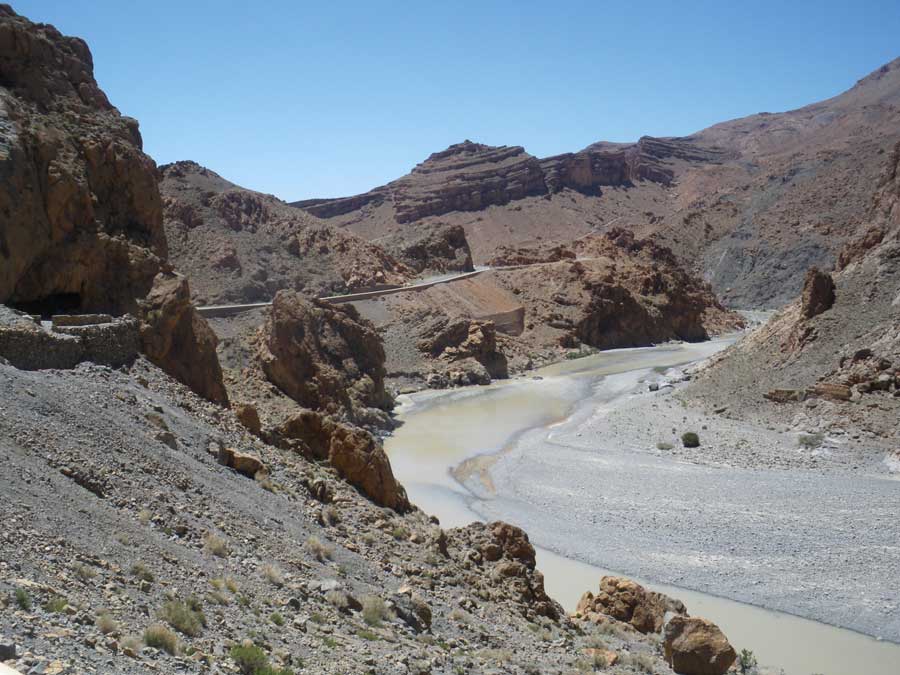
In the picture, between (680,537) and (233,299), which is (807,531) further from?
(233,299)

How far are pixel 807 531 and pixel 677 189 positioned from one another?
441 ft

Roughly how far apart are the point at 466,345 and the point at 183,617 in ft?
132

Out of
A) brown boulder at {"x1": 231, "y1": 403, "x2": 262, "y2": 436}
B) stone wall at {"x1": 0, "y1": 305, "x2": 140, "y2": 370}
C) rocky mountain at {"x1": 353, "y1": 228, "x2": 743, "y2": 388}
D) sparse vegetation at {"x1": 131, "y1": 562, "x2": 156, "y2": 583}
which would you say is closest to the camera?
sparse vegetation at {"x1": 131, "y1": 562, "x2": 156, "y2": 583}

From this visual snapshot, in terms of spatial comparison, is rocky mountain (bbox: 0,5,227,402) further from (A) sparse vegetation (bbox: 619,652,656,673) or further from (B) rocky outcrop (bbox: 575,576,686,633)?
(A) sparse vegetation (bbox: 619,652,656,673)

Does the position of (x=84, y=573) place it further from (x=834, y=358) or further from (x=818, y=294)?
(x=818, y=294)

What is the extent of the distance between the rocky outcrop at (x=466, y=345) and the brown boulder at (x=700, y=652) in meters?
34.2

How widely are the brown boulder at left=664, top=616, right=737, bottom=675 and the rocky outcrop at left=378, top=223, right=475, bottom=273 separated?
56601 mm

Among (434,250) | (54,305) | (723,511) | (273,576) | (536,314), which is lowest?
(723,511)

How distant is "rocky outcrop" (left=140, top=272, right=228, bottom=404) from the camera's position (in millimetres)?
17781

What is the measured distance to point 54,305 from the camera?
18172 millimetres

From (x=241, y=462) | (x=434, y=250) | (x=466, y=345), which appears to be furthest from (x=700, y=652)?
(x=434, y=250)

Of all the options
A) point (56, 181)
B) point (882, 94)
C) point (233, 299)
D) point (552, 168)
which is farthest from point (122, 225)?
point (882, 94)

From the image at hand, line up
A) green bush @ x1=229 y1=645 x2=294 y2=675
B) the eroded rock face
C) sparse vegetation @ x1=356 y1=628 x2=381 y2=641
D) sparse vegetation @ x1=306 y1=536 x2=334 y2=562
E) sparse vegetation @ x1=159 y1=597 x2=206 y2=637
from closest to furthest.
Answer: green bush @ x1=229 y1=645 x2=294 y2=675 < sparse vegetation @ x1=159 y1=597 x2=206 y2=637 < sparse vegetation @ x1=356 y1=628 x2=381 y2=641 < sparse vegetation @ x1=306 y1=536 x2=334 y2=562 < the eroded rock face

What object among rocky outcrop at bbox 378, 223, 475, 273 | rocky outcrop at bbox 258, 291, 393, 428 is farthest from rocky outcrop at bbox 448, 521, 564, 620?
rocky outcrop at bbox 378, 223, 475, 273
